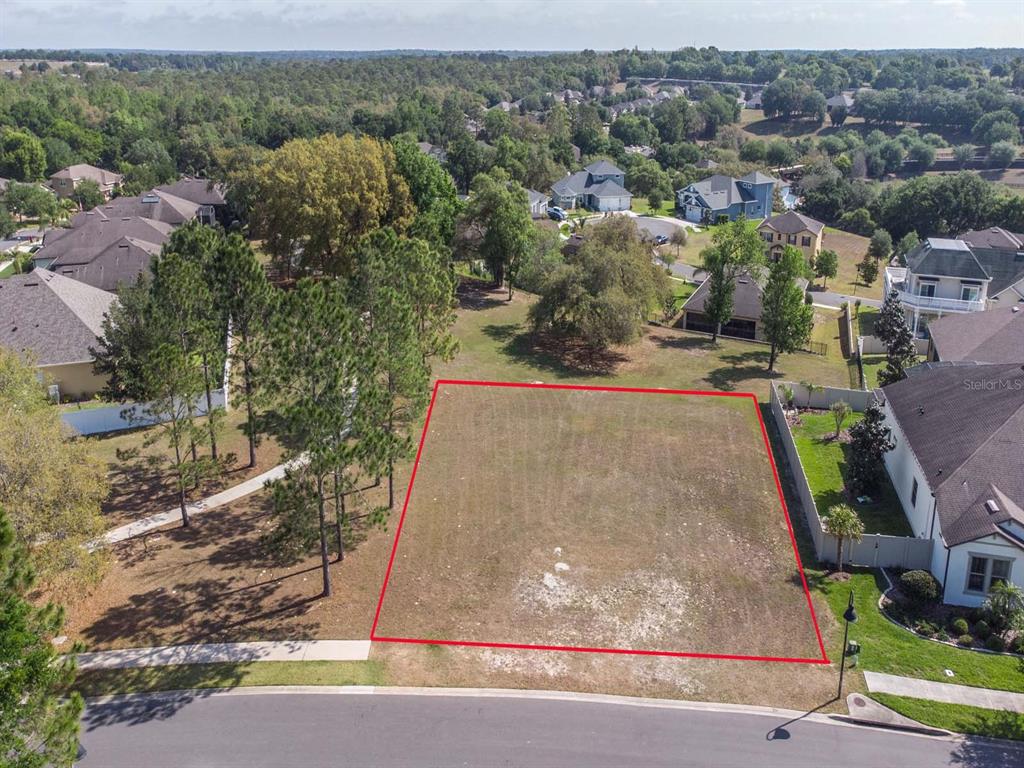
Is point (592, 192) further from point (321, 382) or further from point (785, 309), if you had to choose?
point (321, 382)

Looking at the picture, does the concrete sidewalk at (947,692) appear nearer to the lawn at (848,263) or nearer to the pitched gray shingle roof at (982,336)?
the pitched gray shingle roof at (982,336)

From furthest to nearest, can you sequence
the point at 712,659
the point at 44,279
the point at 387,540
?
the point at 44,279 → the point at 387,540 → the point at 712,659

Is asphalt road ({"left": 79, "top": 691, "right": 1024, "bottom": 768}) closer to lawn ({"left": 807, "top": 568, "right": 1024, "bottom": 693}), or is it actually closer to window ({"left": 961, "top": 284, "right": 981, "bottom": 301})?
lawn ({"left": 807, "top": 568, "right": 1024, "bottom": 693})

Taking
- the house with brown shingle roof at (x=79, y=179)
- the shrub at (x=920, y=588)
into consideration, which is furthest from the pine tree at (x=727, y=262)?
the house with brown shingle roof at (x=79, y=179)

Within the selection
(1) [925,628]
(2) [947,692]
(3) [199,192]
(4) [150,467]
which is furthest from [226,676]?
(3) [199,192]

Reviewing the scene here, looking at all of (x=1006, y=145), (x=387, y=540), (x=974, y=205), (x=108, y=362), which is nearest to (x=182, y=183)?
(x=108, y=362)

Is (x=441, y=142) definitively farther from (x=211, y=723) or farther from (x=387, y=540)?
(x=211, y=723)

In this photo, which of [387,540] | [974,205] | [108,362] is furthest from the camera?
[974,205]
